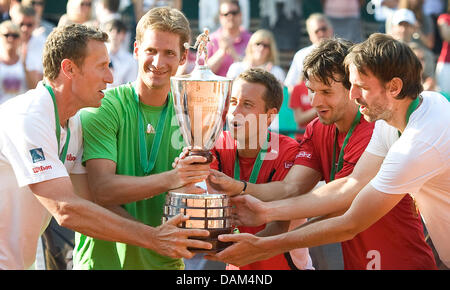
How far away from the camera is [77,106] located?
4.36 meters

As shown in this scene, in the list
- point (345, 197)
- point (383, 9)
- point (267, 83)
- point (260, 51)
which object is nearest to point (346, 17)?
point (383, 9)

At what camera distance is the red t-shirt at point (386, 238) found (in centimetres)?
465

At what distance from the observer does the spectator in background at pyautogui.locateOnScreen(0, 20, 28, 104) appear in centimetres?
896

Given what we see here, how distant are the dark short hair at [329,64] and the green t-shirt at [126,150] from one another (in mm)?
926

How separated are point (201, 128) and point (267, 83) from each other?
86cm

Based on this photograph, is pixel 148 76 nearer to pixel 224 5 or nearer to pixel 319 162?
pixel 319 162

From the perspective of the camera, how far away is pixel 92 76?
174 inches

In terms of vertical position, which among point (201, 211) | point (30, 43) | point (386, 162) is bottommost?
point (201, 211)

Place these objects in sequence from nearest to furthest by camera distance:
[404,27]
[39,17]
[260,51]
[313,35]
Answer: [260,51] → [313,35] → [404,27] → [39,17]

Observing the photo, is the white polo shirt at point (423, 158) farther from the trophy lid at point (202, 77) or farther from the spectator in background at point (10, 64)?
the spectator in background at point (10, 64)

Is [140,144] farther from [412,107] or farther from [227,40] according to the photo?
[227,40]

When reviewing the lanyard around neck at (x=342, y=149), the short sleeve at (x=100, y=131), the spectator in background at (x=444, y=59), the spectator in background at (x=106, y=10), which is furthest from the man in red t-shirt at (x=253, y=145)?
the spectator in background at (x=444, y=59)

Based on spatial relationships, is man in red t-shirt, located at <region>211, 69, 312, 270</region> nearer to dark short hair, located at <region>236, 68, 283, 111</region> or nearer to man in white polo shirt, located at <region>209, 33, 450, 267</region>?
dark short hair, located at <region>236, 68, 283, 111</region>

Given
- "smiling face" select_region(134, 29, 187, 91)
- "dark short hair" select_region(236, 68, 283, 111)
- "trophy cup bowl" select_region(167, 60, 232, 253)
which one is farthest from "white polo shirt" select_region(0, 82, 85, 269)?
"dark short hair" select_region(236, 68, 283, 111)
